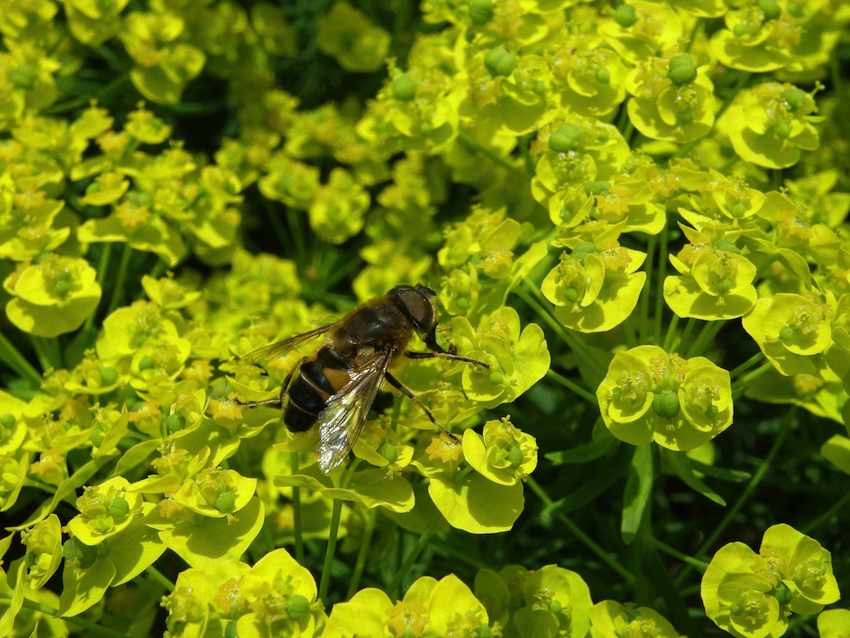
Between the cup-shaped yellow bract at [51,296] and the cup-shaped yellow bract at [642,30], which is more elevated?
the cup-shaped yellow bract at [642,30]

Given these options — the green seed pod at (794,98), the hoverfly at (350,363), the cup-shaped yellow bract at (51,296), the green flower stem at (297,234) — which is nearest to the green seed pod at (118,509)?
the hoverfly at (350,363)

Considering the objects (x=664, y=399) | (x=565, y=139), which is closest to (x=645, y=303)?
Result: (x=664, y=399)

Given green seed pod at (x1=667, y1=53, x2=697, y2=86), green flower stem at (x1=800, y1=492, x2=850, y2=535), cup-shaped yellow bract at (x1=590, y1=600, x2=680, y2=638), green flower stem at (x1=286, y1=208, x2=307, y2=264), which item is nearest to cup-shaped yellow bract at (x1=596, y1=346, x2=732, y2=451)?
cup-shaped yellow bract at (x1=590, y1=600, x2=680, y2=638)

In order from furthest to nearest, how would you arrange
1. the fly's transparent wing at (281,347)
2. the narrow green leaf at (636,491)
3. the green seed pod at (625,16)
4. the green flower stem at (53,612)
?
the green seed pod at (625,16) → the fly's transparent wing at (281,347) → the narrow green leaf at (636,491) → the green flower stem at (53,612)

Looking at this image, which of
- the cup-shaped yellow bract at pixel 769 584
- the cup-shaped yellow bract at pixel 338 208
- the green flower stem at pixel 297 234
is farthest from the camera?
the green flower stem at pixel 297 234

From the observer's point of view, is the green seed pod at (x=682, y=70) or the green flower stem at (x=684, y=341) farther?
the green seed pod at (x=682, y=70)

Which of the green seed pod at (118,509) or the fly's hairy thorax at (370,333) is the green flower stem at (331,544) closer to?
the fly's hairy thorax at (370,333)

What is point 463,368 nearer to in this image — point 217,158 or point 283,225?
point 217,158
